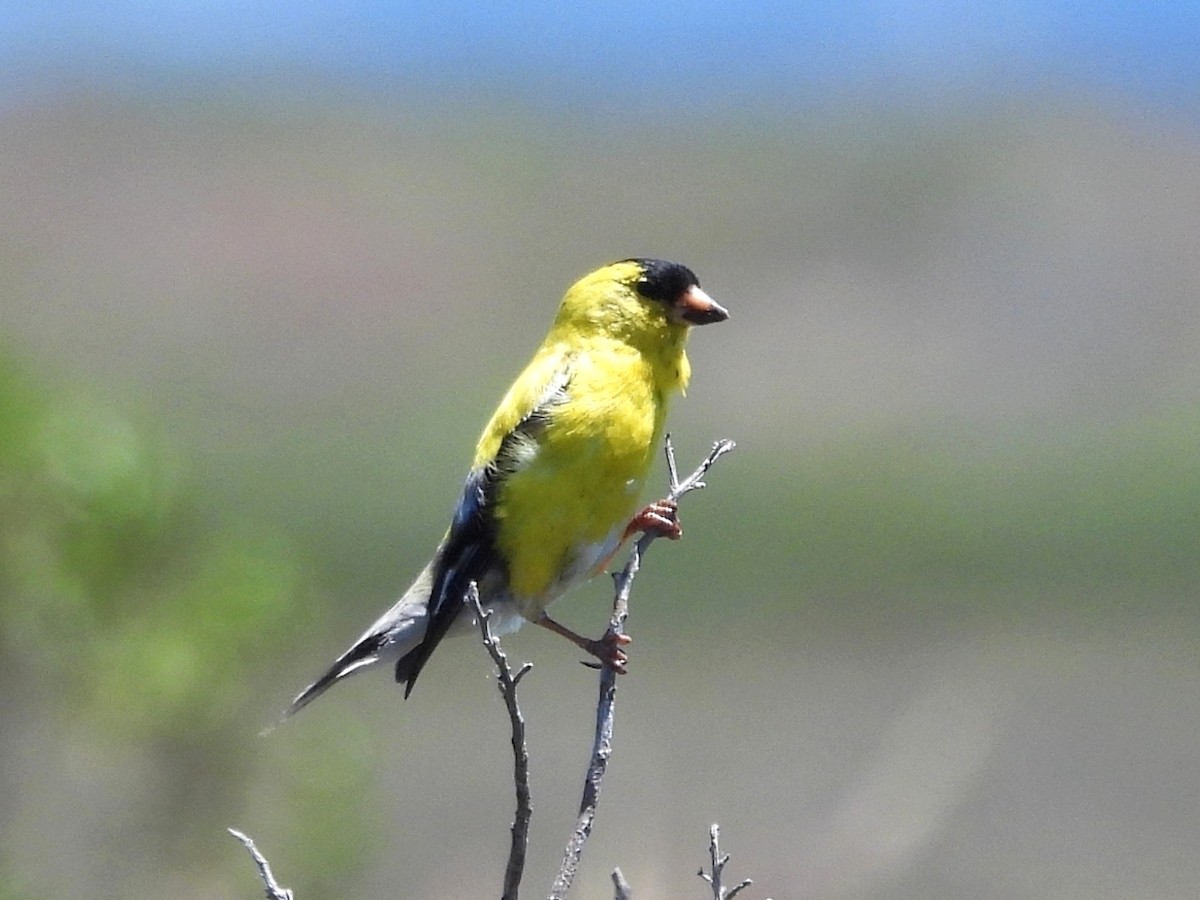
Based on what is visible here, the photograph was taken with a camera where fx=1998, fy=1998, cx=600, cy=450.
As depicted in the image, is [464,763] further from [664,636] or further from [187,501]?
[187,501]

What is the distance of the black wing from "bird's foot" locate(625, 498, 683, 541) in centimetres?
32

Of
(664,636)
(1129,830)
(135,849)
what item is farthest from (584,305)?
(664,636)

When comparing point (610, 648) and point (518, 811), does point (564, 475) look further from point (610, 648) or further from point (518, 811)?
point (518, 811)

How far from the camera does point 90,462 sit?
6074 millimetres

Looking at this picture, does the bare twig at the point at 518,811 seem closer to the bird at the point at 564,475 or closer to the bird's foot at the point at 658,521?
the bird at the point at 564,475

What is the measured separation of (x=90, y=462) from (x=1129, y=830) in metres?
7.04

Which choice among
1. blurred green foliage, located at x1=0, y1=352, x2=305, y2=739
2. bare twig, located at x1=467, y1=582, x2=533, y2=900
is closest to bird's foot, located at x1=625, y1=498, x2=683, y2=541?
bare twig, located at x1=467, y1=582, x2=533, y2=900

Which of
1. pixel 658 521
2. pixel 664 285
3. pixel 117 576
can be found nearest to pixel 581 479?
pixel 658 521

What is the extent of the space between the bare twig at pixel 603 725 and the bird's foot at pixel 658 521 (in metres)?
0.27

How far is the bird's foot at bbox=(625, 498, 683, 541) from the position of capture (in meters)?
4.49

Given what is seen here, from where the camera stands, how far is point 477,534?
4.53 m

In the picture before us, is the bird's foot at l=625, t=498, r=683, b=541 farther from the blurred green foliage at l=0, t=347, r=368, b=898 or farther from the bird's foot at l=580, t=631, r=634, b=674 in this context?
the blurred green foliage at l=0, t=347, r=368, b=898

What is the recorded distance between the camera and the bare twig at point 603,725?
3.05 metres

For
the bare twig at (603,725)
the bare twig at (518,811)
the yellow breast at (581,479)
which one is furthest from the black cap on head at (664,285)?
the bare twig at (518,811)
